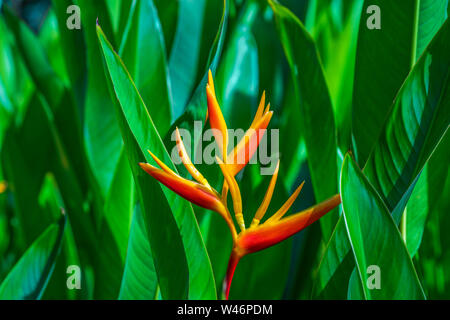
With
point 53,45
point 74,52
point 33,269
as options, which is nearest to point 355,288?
point 33,269

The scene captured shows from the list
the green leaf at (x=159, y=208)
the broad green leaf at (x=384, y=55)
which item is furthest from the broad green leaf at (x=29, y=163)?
the broad green leaf at (x=384, y=55)

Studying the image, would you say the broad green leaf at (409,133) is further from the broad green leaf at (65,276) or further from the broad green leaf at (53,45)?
the broad green leaf at (53,45)

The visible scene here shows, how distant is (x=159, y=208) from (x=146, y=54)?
200mm

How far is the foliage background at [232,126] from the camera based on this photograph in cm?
33

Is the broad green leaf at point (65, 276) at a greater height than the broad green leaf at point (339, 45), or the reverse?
the broad green leaf at point (339, 45)

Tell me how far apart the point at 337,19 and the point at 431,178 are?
10.9 inches

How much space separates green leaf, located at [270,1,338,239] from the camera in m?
0.41

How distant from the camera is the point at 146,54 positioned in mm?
469

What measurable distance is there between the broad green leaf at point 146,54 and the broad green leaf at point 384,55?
0.18 meters

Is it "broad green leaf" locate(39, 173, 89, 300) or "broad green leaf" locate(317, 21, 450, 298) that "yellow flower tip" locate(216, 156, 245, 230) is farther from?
"broad green leaf" locate(39, 173, 89, 300)

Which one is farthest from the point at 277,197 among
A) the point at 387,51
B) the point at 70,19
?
the point at 70,19

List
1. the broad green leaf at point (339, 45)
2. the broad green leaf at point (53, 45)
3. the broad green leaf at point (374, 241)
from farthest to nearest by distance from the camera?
1. the broad green leaf at point (53, 45)
2. the broad green leaf at point (339, 45)
3. the broad green leaf at point (374, 241)

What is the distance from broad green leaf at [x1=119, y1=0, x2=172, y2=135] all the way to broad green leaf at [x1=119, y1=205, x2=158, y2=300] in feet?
0.38
